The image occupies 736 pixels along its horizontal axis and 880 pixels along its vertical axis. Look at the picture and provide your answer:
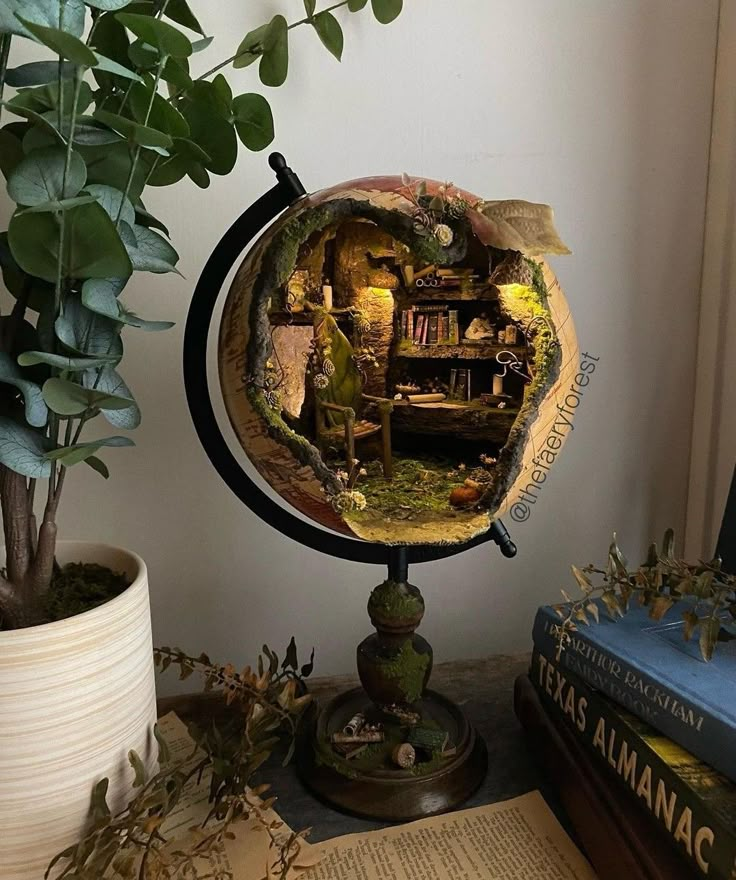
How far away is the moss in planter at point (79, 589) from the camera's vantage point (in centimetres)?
63

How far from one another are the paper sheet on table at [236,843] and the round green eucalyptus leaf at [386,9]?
83 centimetres

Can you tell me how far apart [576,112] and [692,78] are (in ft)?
0.58

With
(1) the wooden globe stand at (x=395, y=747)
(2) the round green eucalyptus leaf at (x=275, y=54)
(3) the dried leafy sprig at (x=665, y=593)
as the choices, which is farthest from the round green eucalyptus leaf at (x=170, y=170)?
(3) the dried leafy sprig at (x=665, y=593)

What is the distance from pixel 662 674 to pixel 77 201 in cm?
61

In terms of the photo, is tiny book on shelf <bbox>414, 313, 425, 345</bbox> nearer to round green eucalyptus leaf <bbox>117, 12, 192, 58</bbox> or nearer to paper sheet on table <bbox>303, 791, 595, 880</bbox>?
round green eucalyptus leaf <bbox>117, 12, 192, 58</bbox>

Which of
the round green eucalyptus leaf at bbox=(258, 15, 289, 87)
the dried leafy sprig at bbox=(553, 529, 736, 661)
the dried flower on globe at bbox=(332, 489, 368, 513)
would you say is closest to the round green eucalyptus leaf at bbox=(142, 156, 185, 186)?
the round green eucalyptus leaf at bbox=(258, 15, 289, 87)

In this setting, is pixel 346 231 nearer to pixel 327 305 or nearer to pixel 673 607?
pixel 327 305

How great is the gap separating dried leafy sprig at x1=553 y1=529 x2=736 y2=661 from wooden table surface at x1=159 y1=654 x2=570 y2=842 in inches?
5.7

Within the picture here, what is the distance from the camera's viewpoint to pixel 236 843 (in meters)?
0.67

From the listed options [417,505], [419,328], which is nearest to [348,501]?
[417,505]

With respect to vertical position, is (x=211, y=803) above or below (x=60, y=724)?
below

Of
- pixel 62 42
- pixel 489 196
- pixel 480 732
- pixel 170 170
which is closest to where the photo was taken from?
pixel 62 42

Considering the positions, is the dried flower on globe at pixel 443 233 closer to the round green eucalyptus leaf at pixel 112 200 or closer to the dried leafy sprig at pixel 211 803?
the round green eucalyptus leaf at pixel 112 200

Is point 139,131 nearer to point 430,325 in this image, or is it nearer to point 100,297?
point 100,297
